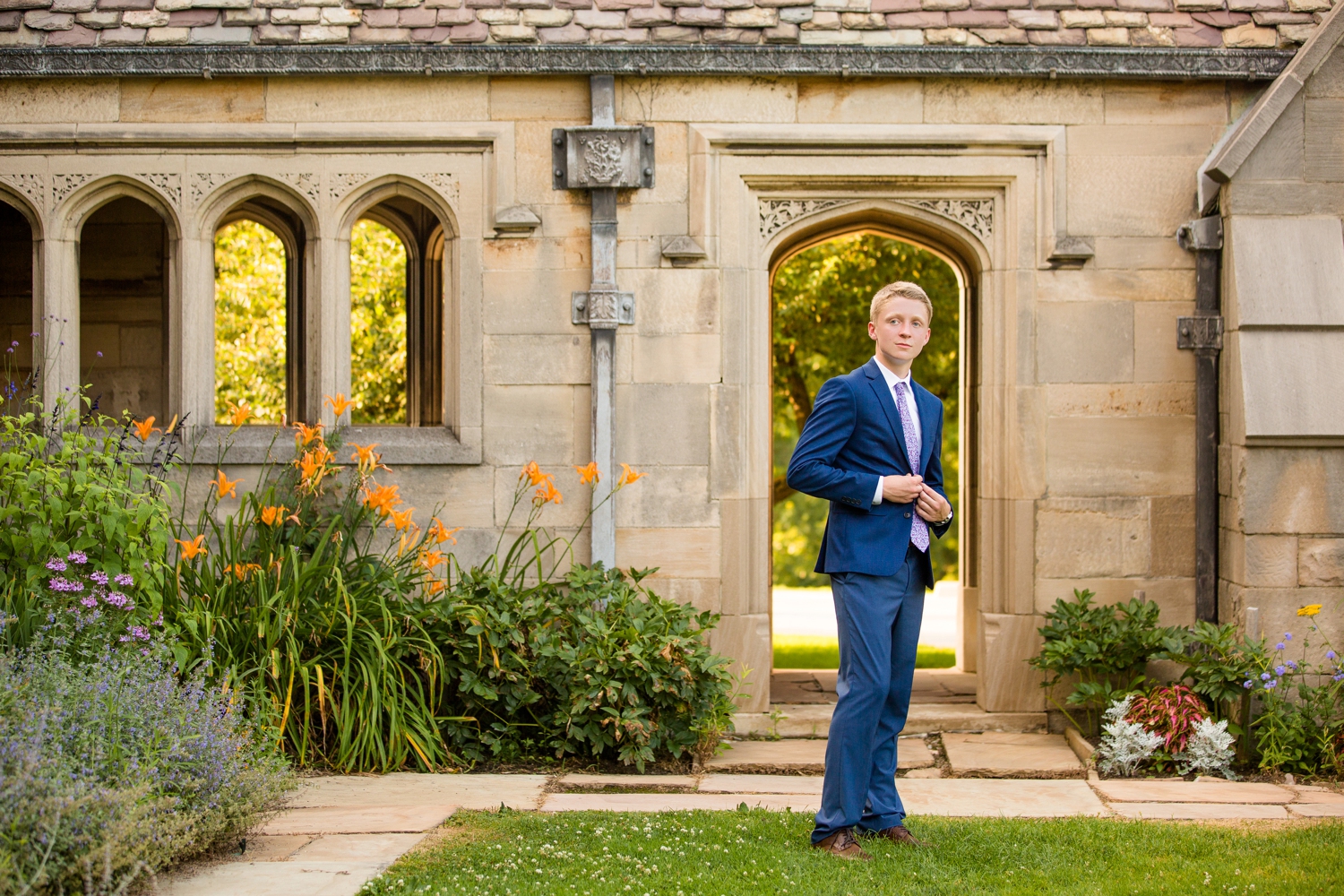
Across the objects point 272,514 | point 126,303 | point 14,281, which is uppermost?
point 14,281

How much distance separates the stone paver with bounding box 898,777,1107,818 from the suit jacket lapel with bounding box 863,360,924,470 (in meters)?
1.58

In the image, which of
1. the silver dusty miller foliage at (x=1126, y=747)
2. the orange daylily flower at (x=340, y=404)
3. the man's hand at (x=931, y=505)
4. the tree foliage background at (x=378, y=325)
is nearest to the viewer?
the man's hand at (x=931, y=505)

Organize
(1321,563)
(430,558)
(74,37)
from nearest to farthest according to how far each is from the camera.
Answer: (1321,563), (430,558), (74,37)

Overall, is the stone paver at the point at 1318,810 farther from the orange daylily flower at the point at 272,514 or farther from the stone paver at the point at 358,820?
the orange daylily flower at the point at 272,514

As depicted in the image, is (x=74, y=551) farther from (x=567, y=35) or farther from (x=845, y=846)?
(x=567, y=35)

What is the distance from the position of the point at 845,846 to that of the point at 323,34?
4.93 metres

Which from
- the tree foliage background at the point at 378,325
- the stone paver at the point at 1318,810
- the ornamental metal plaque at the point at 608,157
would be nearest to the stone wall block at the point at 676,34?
the ornamental metal plaque at the point at 608,157

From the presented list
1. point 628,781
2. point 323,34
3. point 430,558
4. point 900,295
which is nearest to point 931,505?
point 900,295

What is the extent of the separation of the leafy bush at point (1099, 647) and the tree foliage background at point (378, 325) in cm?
783

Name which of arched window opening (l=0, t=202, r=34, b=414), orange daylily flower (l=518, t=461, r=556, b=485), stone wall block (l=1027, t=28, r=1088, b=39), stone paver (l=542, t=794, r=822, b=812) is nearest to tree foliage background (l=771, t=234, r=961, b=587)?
stone wall block (l=1027, t=28, r=1088, b=39)

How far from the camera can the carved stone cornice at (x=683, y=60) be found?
6.45m

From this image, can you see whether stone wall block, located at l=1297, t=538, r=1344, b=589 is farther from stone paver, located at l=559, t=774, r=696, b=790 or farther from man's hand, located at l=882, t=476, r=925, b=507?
stone paver, located at l=559, t=774, r=696, b=790

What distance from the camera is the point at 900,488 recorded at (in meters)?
3.96

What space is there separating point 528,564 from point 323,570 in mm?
963
